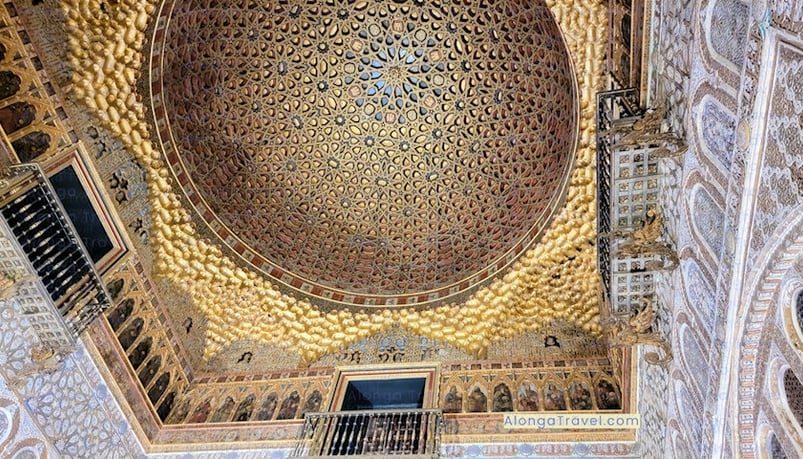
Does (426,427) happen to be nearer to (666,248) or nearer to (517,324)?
(517,324)

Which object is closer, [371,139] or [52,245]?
[52,245]

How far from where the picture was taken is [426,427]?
8.70 meters

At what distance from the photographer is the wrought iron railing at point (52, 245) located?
23.3ft

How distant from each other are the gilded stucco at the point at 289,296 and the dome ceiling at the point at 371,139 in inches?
17.4

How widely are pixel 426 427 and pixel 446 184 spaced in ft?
17.1

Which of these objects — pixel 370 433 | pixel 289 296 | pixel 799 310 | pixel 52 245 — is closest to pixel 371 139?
pixel 289 296

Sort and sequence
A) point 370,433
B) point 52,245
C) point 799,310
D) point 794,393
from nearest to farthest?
point 799,310 → point 794,393 → point 52,245 → point 370,433

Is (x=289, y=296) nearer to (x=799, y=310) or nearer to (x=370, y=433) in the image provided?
(x=370, y=433)

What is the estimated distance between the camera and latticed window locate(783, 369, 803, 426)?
169 inches

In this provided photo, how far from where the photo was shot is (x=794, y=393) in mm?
4383

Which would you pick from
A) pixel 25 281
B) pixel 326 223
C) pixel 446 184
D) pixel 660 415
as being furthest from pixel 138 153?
pixel 660 415

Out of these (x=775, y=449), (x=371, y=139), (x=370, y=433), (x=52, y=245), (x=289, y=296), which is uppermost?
(x=52, y=245)

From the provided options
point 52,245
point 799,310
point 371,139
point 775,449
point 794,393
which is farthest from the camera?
point 371,139

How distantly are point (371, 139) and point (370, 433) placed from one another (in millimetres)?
6097
